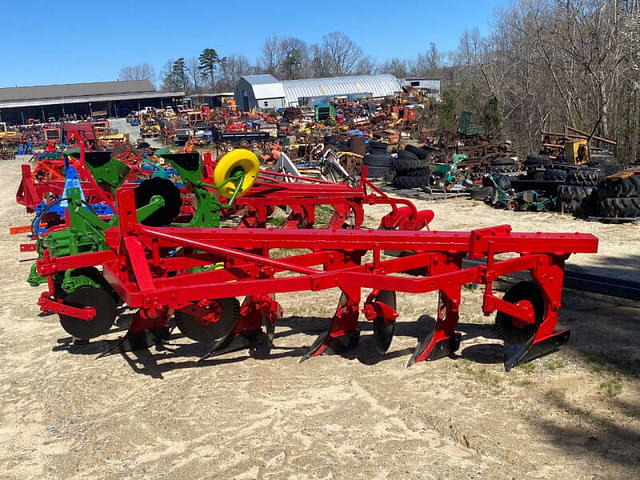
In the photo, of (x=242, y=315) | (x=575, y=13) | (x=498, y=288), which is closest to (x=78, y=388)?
(x=242, y=315)

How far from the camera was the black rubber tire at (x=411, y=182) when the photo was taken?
45.9 ft

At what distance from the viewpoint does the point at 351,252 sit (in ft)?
14.5

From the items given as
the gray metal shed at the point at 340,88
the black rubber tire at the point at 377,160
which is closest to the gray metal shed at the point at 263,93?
the gray metal shed at the point at 340,88

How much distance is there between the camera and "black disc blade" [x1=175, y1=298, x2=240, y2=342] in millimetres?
4422

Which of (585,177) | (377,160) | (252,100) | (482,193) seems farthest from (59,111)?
(585,177)

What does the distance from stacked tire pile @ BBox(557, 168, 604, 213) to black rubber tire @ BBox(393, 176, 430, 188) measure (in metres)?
3.72

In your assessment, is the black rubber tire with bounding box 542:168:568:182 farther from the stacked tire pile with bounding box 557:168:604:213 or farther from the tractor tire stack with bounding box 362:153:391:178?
the tractor tire stack with bounding box 362:153:391:178

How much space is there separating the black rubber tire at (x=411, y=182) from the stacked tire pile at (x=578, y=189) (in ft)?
12.2

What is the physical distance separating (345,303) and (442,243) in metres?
0.99

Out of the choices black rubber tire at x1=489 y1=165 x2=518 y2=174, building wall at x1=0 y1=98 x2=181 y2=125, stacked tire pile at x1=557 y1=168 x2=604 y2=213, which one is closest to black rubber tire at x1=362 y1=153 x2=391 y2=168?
black rubber tire at x1=489 y1=165 x2=518 y2=174

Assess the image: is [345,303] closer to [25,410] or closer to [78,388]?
[78,388]

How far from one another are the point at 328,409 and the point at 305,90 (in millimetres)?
47330

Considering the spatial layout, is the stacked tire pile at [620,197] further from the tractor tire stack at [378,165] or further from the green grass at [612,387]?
the tractor tire stack at [378,165]

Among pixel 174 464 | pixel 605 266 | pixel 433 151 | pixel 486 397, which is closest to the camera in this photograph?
pixel 174 464
